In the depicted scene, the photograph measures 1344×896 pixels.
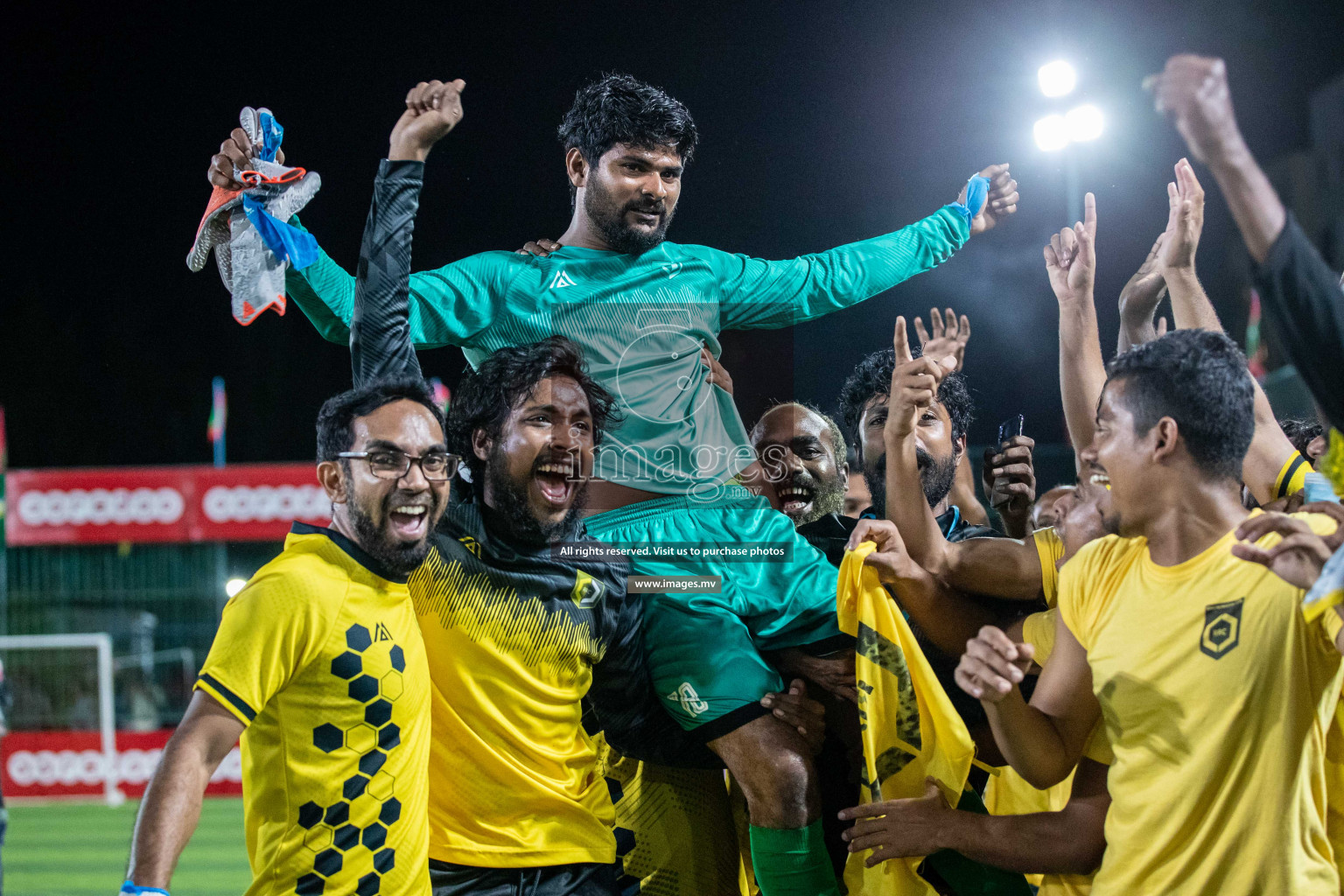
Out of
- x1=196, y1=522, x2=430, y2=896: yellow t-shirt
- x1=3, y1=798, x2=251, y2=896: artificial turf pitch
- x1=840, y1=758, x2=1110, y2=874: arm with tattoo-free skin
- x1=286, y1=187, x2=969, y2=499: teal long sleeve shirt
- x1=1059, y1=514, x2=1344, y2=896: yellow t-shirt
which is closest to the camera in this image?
x1=1059, y1=514, x2=1344, y2=896: yellow t-shirt

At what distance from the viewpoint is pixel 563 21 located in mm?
3545

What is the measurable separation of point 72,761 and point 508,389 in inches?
438

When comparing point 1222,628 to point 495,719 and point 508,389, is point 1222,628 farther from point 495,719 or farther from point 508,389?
point 508,389

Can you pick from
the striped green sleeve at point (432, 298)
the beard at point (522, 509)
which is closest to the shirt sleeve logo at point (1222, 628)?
the beard at point (522, 509)

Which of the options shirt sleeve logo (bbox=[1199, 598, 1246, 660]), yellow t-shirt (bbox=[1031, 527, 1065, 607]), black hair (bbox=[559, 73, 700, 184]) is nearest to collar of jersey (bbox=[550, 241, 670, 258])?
black hair (bbox=[559, 73, 700, 184])

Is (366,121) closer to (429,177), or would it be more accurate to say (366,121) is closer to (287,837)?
(429,177)

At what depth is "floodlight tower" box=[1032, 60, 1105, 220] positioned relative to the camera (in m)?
2.86

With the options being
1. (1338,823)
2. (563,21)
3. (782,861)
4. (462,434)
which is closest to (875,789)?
(782,861)

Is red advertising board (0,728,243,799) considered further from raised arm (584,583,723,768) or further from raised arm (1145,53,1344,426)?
raised arm (1145,53,1344,426)

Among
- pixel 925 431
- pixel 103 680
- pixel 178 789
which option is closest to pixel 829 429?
pixel 925 431

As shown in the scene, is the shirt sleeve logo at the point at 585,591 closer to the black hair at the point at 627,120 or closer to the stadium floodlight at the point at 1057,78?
the black hair at the point at 627,120

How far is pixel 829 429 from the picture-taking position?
11.5 feet

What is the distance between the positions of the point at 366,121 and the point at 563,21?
771 millimetres

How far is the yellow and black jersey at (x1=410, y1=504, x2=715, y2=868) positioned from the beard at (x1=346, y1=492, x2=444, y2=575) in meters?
0.24
